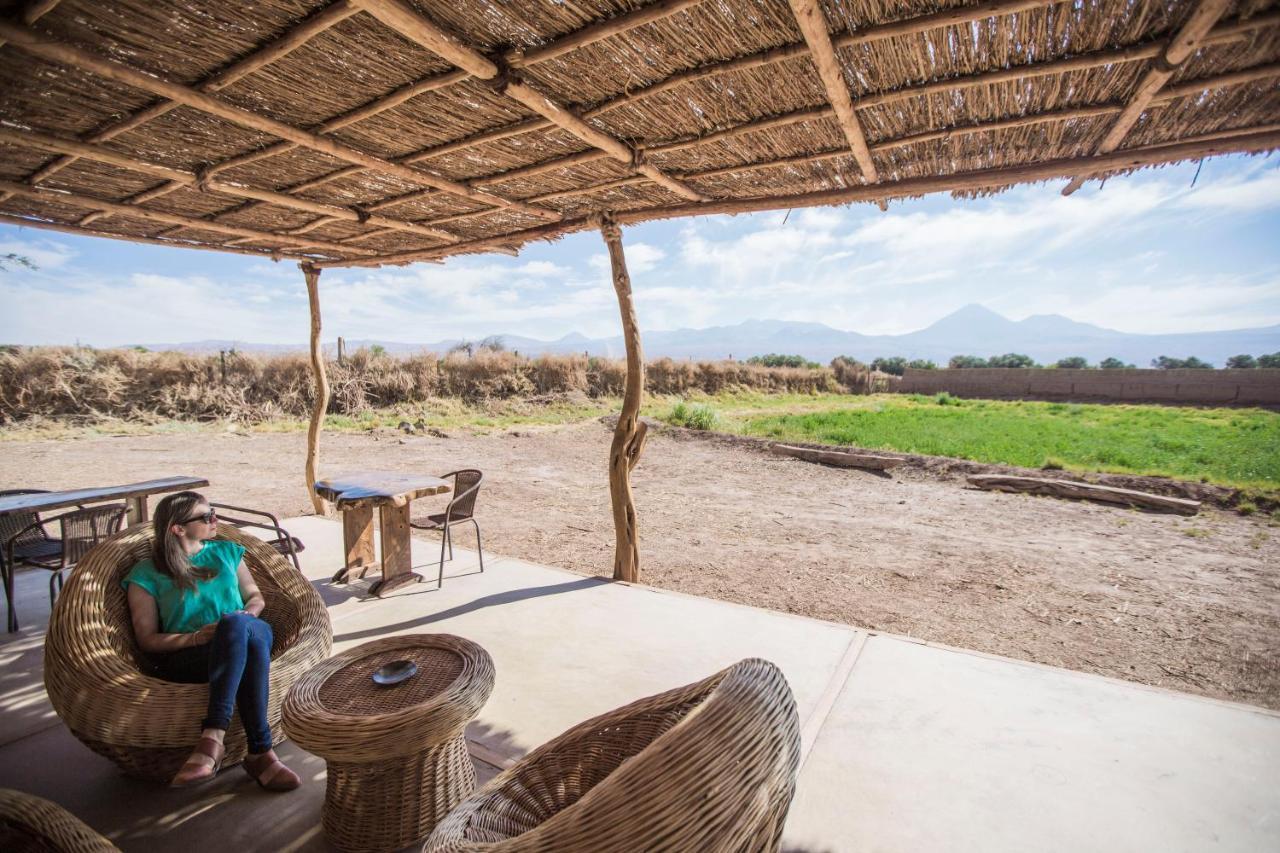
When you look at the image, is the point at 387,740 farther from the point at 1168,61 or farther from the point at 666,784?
the point at 1168,61

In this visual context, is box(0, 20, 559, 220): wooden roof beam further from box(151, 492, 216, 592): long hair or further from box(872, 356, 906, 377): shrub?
box(872, 356, 906, 377): shrub

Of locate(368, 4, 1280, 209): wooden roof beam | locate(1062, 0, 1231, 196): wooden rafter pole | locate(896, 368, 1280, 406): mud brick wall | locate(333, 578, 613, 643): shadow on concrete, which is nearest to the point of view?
locate(1062, 0, 1231, 196): wooden rafter pole

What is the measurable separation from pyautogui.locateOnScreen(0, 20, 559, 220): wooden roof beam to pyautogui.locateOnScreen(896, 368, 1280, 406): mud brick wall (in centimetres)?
2802

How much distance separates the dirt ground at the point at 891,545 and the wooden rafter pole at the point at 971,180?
2.77m

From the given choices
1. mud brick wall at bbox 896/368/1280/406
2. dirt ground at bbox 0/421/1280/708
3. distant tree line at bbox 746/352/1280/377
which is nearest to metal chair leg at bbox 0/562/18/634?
dirt ground at bbox 0/421/1280/708

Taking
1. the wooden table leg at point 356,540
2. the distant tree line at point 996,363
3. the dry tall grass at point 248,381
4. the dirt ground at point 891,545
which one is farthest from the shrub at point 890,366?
the wooden table leg at point 356,540

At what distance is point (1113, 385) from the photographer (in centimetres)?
2341

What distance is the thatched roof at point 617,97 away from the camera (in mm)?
2037

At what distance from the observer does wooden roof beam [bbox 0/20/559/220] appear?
2061 millimetres

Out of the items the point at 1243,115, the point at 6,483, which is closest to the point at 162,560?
the point at 1243,115

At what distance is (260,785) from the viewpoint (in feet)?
6.65

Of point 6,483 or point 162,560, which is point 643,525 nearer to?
point 162,560

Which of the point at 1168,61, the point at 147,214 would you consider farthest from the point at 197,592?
the point at 1168,61

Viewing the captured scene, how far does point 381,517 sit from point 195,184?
239 centimetres
